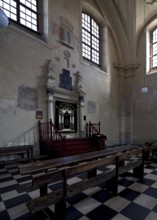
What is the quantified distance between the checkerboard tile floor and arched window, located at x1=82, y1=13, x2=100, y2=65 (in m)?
7.46

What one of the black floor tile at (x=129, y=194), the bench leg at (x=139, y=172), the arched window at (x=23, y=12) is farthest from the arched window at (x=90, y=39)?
the black floor tile at (x=129, y=194)

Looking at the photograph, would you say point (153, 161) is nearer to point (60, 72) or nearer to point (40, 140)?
point (40, 140)

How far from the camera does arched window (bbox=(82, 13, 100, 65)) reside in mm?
8898

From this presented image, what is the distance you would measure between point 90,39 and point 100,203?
907cm

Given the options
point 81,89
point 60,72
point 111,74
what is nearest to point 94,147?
point 81,89

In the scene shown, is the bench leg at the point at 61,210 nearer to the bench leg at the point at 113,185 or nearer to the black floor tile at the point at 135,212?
the black floor tile at the point at 135,212

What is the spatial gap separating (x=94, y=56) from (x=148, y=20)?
4253 millimetres

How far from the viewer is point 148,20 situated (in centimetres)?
970

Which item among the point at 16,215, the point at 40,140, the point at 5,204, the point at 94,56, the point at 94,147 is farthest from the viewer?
the point at 94,56

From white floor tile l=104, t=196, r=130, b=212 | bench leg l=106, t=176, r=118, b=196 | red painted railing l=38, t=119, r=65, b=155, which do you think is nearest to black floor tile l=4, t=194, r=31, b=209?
white floor tile l=104, t=196, r=130, b=212

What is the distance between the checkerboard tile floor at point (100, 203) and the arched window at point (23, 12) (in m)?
6.07

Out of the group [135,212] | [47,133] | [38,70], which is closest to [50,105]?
[47,133]

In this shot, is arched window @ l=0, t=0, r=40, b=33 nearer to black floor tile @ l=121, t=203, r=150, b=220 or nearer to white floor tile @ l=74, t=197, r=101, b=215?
white floor tile @ l=74, t=197, r=101, b=215

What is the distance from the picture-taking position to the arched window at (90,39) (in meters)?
8.90
